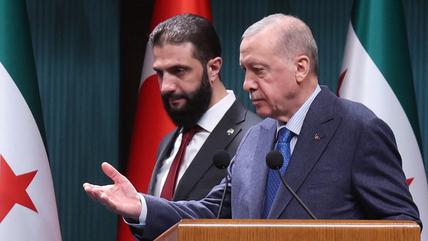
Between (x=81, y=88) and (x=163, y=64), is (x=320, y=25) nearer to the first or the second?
(x=81, y=88)

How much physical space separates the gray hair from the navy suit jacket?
12cm

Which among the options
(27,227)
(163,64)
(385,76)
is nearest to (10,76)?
A: (27,227)

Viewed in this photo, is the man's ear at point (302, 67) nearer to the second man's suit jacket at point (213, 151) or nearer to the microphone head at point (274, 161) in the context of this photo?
the microphone head at point (274, 161)

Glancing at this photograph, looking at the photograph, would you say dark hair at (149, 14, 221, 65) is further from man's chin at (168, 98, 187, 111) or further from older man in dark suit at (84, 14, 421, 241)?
older man in dark suit at (84, 14, 421, 241)

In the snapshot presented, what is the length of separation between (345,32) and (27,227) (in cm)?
195

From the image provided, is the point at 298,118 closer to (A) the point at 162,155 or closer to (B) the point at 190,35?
(B) the point at 190,35

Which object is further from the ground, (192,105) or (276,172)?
(192,105)

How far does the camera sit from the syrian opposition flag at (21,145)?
409 cm

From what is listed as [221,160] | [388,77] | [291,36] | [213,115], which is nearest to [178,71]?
[213,115]

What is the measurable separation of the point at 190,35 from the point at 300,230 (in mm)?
1583

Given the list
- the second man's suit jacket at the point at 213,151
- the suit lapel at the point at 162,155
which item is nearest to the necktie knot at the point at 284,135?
the second man's suit jacket at the point at 213,151

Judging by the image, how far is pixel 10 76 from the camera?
4238mm

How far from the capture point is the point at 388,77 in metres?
4.36

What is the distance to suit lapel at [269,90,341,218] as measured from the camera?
2.53 meters
